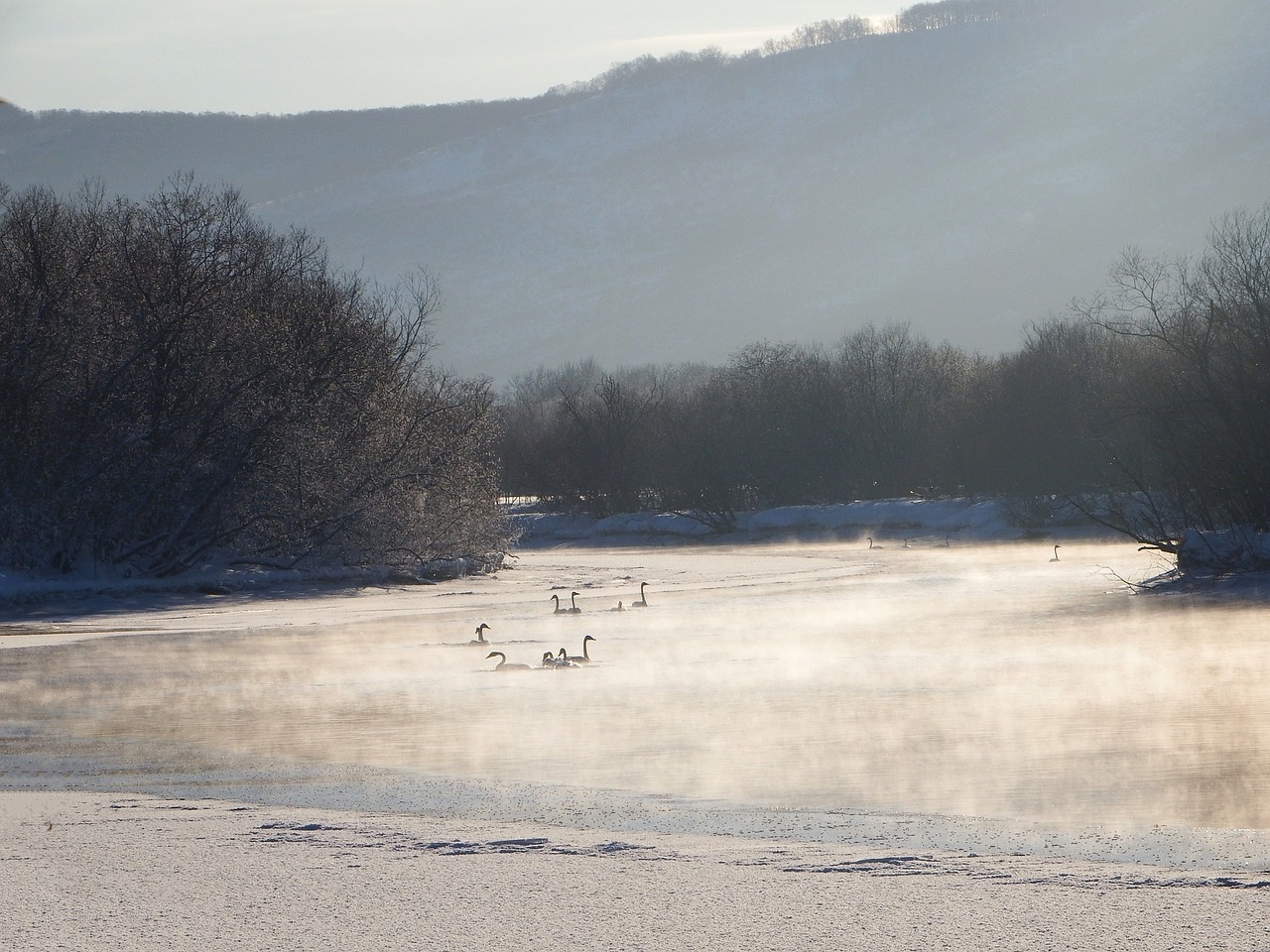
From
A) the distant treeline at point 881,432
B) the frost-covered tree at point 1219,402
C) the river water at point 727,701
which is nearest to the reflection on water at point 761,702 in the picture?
the river water at point 727,701

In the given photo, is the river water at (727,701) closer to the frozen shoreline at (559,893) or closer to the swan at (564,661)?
the swan at (564,661)

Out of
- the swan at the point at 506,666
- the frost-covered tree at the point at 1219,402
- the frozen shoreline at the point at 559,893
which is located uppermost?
the frost-covered tree at the point at 1219,402

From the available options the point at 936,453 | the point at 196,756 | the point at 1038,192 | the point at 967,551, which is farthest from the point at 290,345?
the point at 1038,192

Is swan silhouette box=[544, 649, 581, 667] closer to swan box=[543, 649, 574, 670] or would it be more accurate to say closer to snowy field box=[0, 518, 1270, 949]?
swan box=[543, 649, 574, 670]

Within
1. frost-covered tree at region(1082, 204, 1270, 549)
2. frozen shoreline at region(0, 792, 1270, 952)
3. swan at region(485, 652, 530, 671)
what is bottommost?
swan at region(485, 652, 530, 671)

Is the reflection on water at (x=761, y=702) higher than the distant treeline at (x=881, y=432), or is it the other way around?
the distant treeline at (x=881, y=432)

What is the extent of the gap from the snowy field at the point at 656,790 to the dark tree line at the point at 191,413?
1177 centimetres

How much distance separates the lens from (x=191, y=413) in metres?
31.1

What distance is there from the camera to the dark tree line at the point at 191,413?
29.2 m

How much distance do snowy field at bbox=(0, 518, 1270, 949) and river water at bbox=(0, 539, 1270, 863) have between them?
5cm

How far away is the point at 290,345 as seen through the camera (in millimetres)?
33281

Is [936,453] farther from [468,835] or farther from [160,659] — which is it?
[468,835]

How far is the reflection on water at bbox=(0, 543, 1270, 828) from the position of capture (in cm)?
845

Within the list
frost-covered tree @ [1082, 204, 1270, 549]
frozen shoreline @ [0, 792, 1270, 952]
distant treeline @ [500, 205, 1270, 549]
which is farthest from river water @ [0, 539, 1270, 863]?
distant treeline @ [500, 205, 1270, 549]
